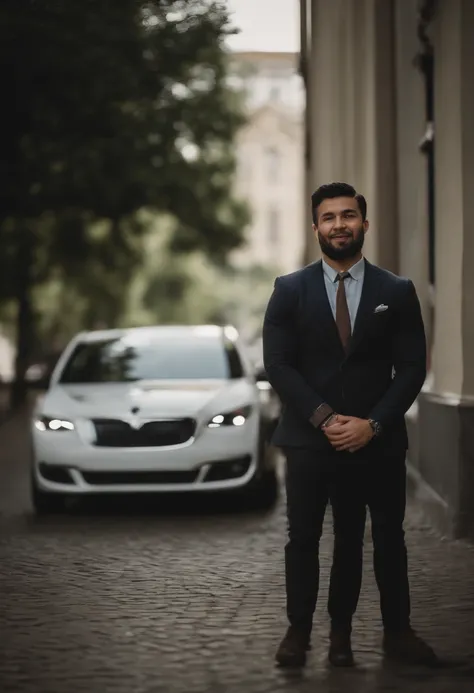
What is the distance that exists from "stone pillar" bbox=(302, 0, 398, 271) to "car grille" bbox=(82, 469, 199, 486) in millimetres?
4802

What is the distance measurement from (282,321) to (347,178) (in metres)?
14.0

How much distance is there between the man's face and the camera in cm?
557

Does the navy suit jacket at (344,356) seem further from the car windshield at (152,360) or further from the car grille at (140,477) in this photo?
the car windshield at (152,360)

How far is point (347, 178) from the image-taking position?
1938 cm

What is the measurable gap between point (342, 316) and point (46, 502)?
19.4 feet

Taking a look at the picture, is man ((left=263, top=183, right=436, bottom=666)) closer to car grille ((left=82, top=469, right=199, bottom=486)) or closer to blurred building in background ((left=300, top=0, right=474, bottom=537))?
blurred building in background ((left=300, top=0, right=474, bottom=537))

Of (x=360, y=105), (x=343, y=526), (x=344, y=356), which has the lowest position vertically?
(x=343, y=526)

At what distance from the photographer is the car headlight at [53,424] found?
10.8 meters

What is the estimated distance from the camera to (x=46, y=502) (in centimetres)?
1108

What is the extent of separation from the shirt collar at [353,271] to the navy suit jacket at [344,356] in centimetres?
2

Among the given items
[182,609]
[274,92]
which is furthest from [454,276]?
[274,92]

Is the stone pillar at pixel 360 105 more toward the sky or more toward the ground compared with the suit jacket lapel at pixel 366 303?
more toward the sky

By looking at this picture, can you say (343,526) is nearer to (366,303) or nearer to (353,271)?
(366,303)

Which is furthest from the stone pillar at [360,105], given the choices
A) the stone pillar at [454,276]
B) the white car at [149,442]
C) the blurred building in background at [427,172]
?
the stone pillar at [454,276]
